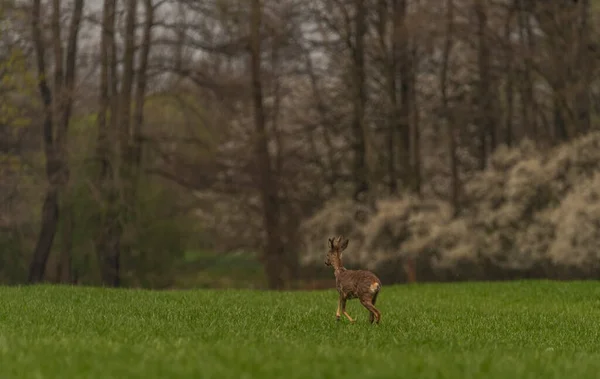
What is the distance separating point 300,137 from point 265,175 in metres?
6.47

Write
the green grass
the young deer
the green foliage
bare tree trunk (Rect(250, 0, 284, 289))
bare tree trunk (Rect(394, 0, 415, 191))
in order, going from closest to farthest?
the green grass → the young deer → the green foliage → bare tree trunk (Rect(250, 0, 284, 289)) → bare tree trunk (Rect(394, 0, 415, 191))

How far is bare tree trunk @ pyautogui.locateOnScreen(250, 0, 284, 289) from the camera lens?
37.7 meters

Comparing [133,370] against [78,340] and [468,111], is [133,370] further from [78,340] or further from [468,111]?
[468,111]

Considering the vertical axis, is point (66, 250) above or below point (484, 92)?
below

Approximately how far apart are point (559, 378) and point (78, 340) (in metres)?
5.30

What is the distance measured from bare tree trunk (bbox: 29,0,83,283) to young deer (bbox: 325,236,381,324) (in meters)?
22.2

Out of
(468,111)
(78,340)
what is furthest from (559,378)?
(468,111)

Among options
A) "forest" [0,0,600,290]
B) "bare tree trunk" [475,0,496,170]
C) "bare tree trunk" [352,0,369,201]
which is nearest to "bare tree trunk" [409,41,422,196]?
"forest" [0,0,600,290]

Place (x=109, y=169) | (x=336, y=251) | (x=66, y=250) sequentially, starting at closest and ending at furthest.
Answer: (x=336, y=251) → (x=109, y=169) → (x=66, y=250)

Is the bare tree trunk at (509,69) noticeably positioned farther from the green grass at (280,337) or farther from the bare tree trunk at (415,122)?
the green grass at (280,337)

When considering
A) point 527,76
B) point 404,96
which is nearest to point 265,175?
point 404,96

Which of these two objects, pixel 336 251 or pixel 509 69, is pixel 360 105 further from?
pixel 336 251

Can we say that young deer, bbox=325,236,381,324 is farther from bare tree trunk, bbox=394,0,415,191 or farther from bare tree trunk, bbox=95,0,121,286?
bare tree trunk, bbox=394,0,415,191

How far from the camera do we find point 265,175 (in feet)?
125
